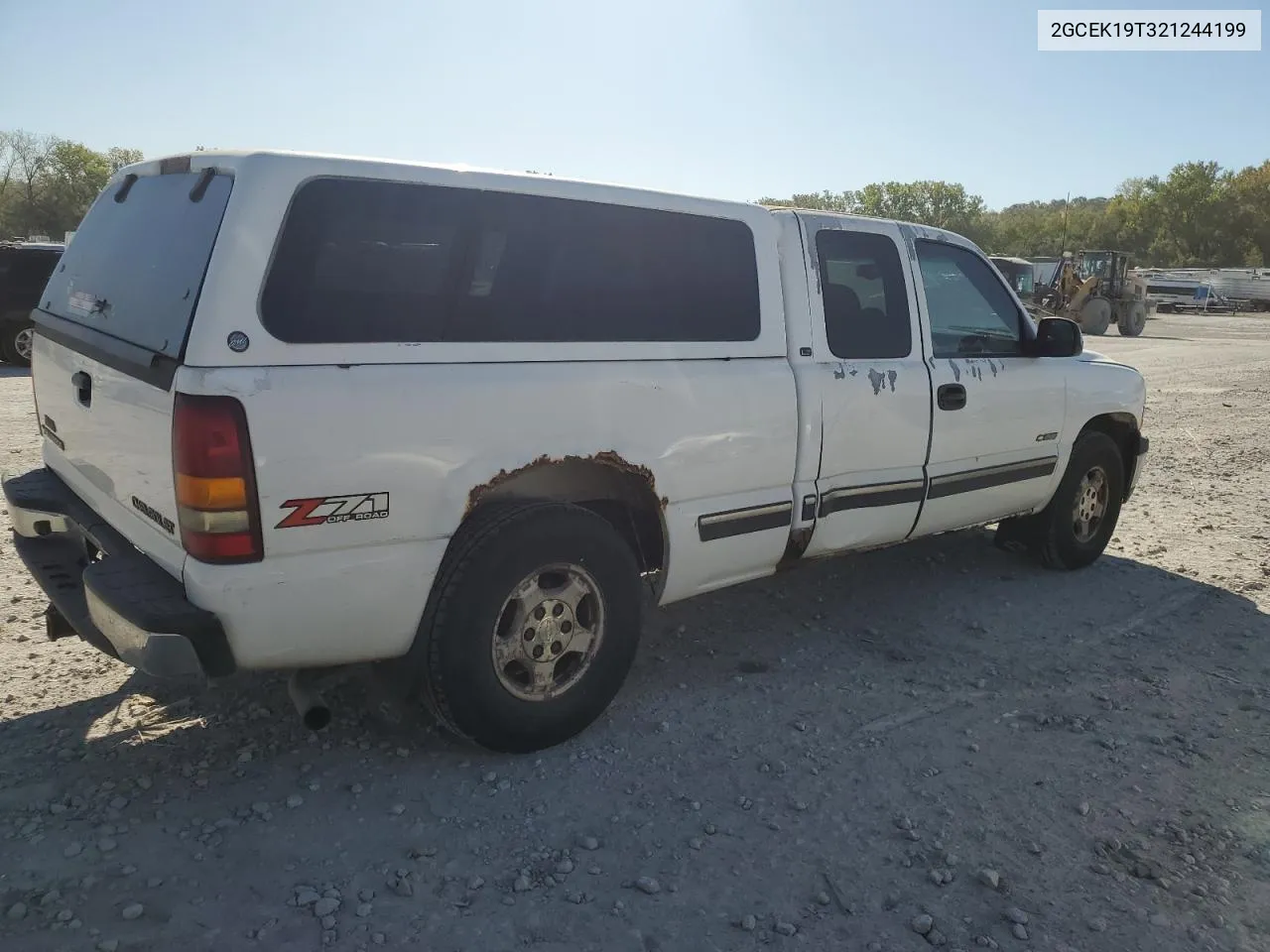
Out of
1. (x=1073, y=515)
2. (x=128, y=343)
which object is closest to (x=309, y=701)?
(x=128, y=343)

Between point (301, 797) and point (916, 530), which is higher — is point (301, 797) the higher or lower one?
the lower one

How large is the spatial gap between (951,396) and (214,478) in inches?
131

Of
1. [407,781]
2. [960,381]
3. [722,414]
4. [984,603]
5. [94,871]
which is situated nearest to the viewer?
[94,871]

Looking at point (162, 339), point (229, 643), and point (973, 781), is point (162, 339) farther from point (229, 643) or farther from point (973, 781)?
point (973, 781)

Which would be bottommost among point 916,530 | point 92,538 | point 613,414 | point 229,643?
point 916,530

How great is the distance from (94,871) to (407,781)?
0.93m

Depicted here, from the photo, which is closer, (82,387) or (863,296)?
(82,387)

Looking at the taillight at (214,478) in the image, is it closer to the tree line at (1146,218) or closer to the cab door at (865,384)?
the cab door at (865,384)

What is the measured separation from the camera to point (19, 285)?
1344 cm

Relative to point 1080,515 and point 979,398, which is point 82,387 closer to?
point 979,398

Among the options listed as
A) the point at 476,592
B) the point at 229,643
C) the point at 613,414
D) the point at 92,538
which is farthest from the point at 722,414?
the point at 92,538

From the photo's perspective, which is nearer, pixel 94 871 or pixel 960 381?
pixel 94 871

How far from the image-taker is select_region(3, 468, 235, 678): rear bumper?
2.70m

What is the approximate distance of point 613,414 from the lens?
3.41 metres
